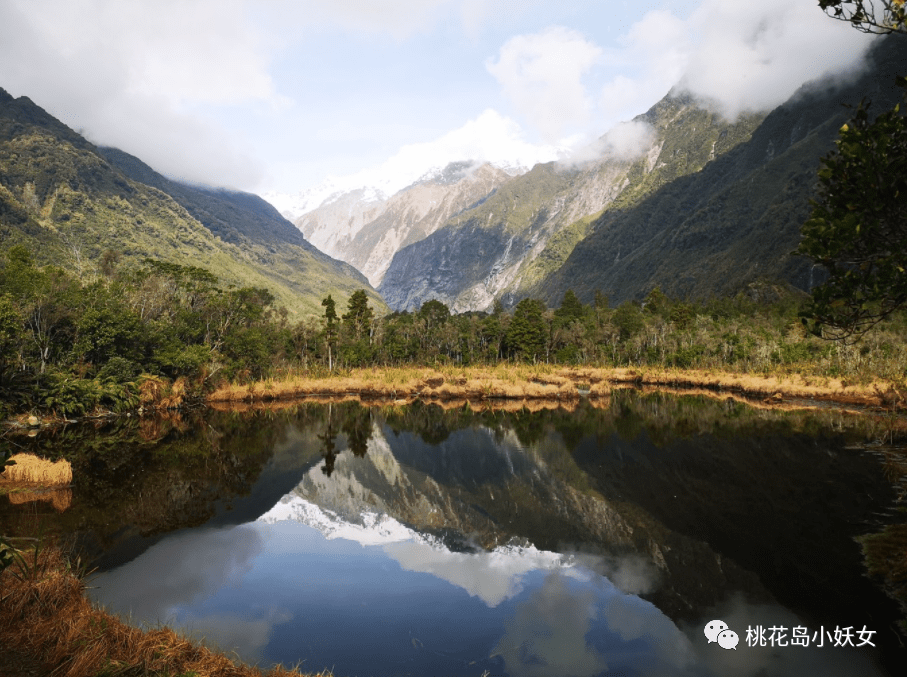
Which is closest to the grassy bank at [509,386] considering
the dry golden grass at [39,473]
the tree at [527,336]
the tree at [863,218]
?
the tree at [527,336]

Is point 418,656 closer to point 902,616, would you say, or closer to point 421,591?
point 421,591

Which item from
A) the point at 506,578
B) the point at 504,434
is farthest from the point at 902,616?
the point at 504,434

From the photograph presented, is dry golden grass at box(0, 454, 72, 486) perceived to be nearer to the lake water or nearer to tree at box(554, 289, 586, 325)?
the lake water

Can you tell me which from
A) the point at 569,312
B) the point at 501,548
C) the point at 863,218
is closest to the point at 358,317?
the point at 569,312

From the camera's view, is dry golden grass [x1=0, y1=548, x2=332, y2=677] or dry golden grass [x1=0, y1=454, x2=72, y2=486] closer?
dry golden grass [x1=0, y1=548, x2=332, y2=677]

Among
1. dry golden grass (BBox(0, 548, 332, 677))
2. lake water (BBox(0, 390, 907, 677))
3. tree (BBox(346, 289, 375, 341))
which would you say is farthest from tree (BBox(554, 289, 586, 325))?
dry golden grass (BBox(0, 548, 332, 677))

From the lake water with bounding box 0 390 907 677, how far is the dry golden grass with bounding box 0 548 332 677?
9.07ft

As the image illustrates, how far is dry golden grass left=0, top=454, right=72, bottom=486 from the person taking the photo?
22344mm

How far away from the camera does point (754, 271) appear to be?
7461 inches

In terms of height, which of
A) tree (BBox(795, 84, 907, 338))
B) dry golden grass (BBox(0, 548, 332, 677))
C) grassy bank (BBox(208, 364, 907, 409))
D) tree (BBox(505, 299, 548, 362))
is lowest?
grassy bank (BBox(208, 364, 907, 409))

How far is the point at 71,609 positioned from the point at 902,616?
59.2 feet

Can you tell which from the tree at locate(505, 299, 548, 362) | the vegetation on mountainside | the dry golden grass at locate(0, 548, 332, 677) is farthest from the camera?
the tree at locate(505, 299, 548, 362)

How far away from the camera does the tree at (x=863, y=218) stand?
892cm

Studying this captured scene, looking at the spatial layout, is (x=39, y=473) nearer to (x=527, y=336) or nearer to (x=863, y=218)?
(x=863, y=218)
